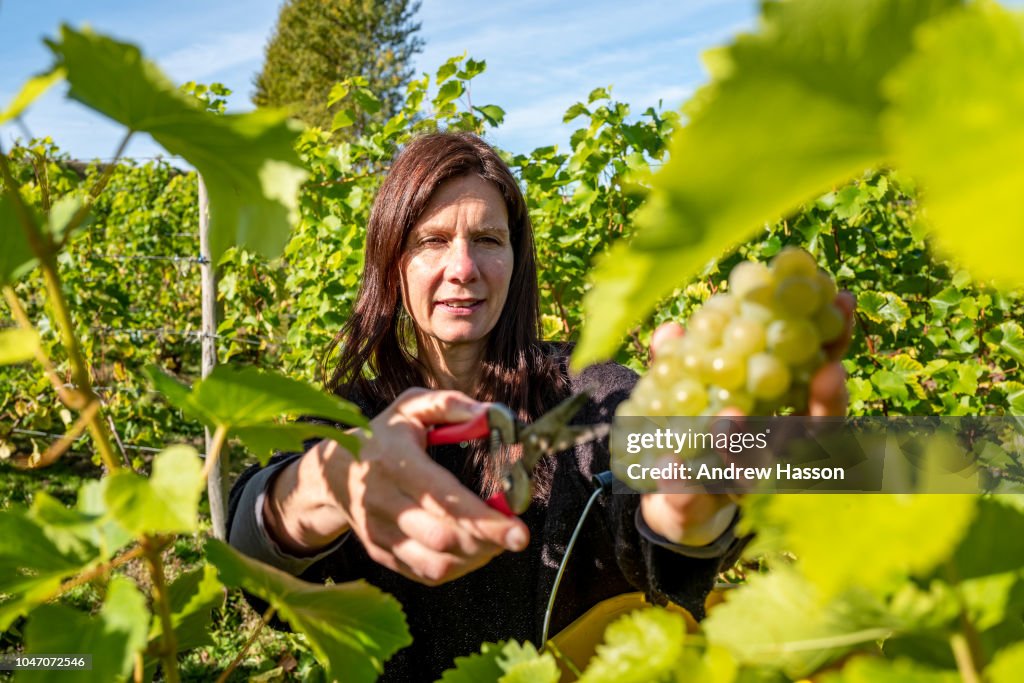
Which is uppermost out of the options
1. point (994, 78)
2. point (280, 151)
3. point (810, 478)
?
point (280, 151)

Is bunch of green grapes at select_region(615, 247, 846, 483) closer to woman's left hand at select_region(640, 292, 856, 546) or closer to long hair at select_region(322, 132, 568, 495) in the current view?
woman's left hand at select_region(640, 292, 856, 546)

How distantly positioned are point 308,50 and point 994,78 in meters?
33.6

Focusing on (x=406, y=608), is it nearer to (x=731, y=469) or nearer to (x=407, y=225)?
(x=407, y=225)

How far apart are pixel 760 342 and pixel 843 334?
0.08m

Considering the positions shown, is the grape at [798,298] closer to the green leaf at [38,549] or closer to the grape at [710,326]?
the grape at [710,326]

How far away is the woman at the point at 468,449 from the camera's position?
103 centimetres

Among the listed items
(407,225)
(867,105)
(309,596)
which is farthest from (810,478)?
(407,225)

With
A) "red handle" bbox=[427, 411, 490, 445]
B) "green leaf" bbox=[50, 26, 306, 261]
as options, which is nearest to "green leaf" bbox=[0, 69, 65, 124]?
"green leaf" bbox=[50, 26, 306, 261]

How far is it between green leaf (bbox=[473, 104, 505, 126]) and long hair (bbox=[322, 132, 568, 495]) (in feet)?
4.65

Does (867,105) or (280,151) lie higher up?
(280,151)

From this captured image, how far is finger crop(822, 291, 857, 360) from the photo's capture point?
0.61 metres

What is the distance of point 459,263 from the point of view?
1.86 m

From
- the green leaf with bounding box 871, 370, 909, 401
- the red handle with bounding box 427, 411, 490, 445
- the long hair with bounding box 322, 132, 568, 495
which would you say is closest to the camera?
the red handle with bounding box 427, 411, 490, 445

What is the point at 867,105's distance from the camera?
422 mm
